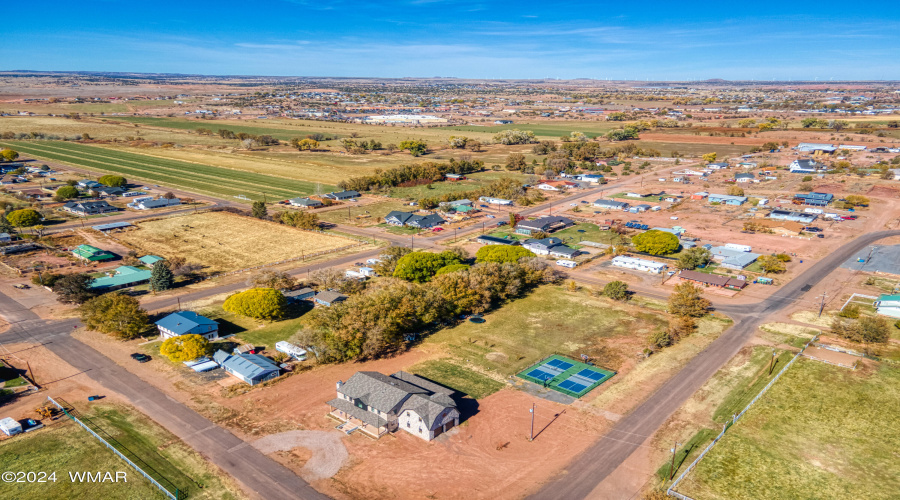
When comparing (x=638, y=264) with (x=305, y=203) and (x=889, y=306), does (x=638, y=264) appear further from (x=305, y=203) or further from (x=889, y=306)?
(x=305, y=203)

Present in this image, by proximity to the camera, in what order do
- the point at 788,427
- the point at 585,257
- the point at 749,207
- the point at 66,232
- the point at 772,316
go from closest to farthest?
1. the point at 788,427
2. the point at 772,316
3. the point at 585,257
4. the point at 66,232
5. the point at 749,207

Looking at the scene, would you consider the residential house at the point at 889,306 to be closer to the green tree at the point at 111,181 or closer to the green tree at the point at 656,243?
the green tree at the point at 656,243

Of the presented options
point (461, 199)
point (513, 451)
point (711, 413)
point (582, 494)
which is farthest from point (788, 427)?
point (461, 199)

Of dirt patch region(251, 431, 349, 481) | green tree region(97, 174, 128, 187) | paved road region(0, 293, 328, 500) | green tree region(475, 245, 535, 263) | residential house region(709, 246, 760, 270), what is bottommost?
dirt patch region(251, 431, 349, 481)

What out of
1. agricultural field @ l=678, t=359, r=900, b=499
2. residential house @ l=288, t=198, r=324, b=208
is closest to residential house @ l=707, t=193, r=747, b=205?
agricultural field @ l=678, t=359, r=900, b=499

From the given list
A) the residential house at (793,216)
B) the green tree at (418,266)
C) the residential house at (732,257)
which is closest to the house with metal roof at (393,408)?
the green tree at (418,266)

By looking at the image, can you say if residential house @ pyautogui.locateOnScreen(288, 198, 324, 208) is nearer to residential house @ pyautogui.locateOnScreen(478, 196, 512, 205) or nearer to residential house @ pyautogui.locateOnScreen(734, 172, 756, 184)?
residential house @ pyautogui.locateOnScreen(478, 196, 512, 205)

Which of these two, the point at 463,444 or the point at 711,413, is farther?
the point at 711,413

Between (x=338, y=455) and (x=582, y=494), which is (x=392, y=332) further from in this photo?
(x=582, y=494)
